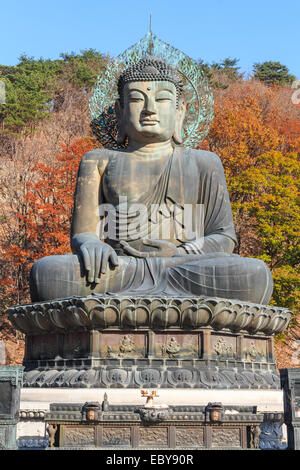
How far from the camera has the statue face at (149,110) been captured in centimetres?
909

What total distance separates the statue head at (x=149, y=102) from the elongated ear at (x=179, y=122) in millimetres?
222

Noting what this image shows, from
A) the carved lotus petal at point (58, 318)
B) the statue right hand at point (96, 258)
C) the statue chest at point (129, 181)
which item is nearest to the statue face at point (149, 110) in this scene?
the statue chest at point (129, 181)

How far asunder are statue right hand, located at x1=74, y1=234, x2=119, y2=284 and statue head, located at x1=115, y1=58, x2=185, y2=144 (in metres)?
1.88

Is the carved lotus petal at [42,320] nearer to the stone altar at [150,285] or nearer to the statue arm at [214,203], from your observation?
the stone altar at [150,285]

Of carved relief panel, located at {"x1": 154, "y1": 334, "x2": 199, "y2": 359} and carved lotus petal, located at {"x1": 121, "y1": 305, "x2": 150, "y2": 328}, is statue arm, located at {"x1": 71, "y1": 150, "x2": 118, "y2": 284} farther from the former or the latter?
carved relief panel, located at {"x1": 154, "y1": 334, "x2": 199, "y2": 359}

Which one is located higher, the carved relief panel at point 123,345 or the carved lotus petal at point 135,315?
the carved lotus petal at point 135,315

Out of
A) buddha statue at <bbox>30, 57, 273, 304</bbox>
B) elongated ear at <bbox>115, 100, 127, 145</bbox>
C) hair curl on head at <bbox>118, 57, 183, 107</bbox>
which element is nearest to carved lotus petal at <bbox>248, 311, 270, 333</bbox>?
buddha statue at <bbox>30, 57, 273, 304</bbox>

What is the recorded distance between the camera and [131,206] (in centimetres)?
889

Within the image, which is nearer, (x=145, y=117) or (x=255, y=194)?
(x=145, y=117)

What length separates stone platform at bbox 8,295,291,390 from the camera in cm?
738

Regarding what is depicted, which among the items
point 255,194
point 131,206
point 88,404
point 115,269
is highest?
point 255,194
